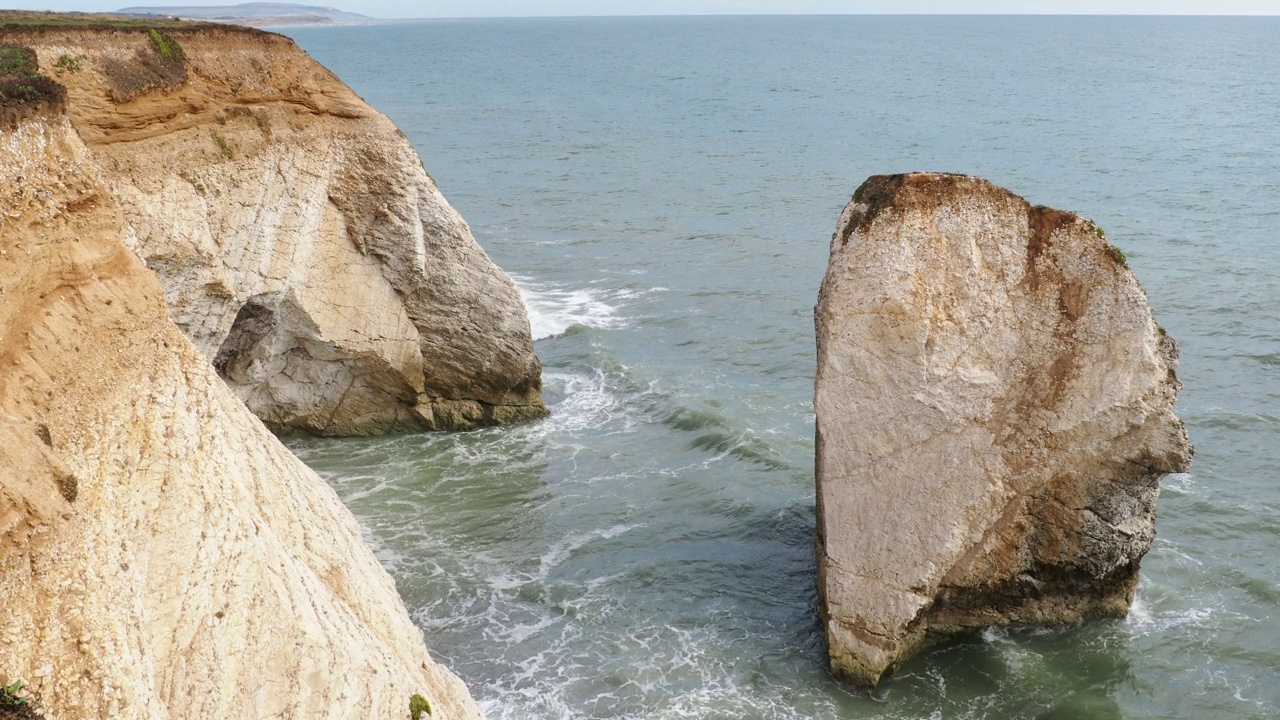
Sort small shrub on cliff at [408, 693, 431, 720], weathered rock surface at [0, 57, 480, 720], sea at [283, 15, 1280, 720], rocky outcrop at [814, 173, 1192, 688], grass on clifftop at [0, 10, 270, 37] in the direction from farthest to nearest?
grass on clifftop at [0, 10, 270, 37] < sea at [283, 15, 1280, 720] < rocky outcrop at [814, 173, 1192, 688] < small shrub on cliff at [408, 693, 431, 720] < weathered rock surface at [0, 57, 480, 720]

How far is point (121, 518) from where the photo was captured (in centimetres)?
861

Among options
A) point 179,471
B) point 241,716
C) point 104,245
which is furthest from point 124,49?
point 241,716

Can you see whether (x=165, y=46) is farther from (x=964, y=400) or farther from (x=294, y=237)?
(x=964, y=400)

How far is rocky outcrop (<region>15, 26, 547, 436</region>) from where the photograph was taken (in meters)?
A: 17.7

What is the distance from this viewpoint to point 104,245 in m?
9.56

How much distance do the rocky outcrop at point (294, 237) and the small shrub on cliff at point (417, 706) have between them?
360 inches

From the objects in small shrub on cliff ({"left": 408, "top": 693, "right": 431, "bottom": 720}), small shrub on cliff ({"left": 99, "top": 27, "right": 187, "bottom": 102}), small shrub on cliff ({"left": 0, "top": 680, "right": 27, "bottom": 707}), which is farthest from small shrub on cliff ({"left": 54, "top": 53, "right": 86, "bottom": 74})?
Answer: small shrub on cliff ({"left": 0, "top": 680, "right": 27, "bottom": 707})

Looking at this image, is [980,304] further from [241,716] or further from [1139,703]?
[241,716]

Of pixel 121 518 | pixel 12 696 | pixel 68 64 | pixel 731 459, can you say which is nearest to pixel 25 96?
pixel 121 518

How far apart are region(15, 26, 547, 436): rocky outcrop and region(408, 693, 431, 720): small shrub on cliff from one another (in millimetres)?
9142

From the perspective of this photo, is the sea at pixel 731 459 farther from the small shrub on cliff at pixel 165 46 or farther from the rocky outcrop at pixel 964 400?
the small shrub on cliff at pixel 165 46

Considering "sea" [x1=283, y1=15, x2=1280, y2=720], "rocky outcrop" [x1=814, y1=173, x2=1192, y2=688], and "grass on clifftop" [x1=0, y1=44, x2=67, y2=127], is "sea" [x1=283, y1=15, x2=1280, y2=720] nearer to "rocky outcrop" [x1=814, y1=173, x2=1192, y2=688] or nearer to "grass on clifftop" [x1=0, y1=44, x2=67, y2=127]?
"rocky outcrop" [x1=814, y1=173, x2=1192, y2=688]

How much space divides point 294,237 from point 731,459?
942 cm

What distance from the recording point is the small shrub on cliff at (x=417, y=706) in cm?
1086
